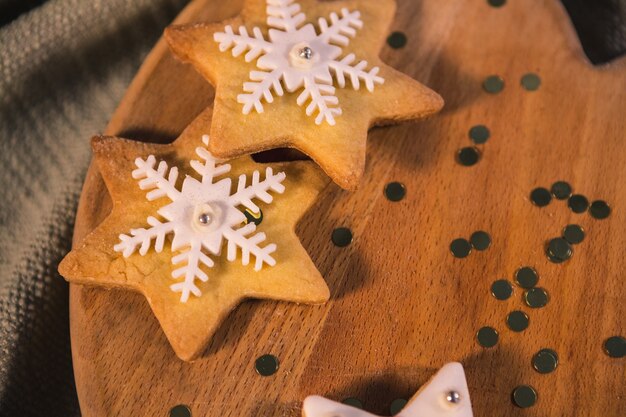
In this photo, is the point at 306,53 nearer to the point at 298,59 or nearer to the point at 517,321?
the point at 298,59

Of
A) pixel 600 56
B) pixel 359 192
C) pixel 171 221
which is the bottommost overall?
pixel 600 56

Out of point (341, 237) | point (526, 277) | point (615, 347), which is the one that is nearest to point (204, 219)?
point (341, 237)

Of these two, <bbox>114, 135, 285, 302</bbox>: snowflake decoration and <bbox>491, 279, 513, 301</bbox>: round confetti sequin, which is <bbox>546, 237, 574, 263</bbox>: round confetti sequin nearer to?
<bbox>491, 279, 513, 301</bbox>: round confetti sequin

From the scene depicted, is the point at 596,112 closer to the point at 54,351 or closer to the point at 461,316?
the point at 461,316

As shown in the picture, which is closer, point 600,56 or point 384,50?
point 384,50

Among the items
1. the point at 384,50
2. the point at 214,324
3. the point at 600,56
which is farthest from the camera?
the point at 600,56

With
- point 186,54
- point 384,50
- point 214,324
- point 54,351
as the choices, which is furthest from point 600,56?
point 54,351
